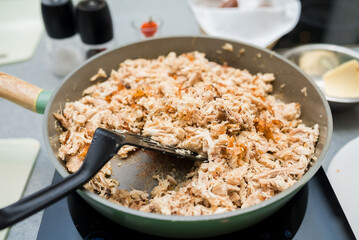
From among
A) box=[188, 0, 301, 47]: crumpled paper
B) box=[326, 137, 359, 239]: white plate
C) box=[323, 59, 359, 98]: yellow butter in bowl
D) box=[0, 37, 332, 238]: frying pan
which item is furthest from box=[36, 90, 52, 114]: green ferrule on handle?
box=[323, 59, 359, 98]: yellow butter in bowl

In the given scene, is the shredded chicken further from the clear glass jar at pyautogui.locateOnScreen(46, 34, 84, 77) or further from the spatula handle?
the clear glass jar at pyautogui.locateOnScreen(46, 34, 84, 77)

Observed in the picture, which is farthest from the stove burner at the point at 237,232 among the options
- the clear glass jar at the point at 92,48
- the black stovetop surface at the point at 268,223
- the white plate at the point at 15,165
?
the clear glass jar at the point at 92,48

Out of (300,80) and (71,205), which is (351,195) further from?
(71,205)

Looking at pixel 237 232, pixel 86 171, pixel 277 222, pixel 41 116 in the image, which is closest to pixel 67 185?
pixel 86 171

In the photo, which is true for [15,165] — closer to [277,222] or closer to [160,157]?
[160,157]

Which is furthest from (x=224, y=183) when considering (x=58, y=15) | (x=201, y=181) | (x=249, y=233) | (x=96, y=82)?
(x=58, y=15)
